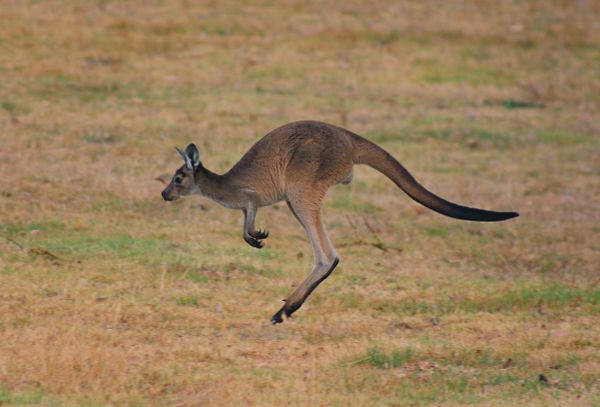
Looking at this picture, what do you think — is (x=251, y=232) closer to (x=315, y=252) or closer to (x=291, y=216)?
(x=315, y=252)

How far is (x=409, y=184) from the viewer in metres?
7.83

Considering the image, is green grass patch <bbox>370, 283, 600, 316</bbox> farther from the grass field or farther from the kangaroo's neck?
the kangaroo's neck

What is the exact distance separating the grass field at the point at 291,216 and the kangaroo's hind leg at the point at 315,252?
0.17 metres

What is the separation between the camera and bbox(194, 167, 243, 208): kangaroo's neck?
828 centimetres

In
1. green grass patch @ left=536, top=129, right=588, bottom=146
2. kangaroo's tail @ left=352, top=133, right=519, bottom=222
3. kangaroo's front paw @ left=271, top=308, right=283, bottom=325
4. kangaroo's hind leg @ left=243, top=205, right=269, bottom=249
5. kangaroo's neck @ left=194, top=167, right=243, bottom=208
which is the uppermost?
kangaroo's tail @ left=352, top=133, right=519, bottom=222

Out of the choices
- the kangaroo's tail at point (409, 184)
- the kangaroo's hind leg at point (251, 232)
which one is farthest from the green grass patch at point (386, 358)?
the kangaroo's hind leg at point (251, 232)

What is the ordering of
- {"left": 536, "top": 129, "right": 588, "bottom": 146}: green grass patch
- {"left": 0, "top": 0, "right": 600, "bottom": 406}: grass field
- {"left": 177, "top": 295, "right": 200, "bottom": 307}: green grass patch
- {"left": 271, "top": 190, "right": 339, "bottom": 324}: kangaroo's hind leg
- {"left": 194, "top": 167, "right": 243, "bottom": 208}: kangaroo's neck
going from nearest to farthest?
1. {"left": 0, "top": 0, "right": 600, "bottom": 406}: grass field
2. {"left": 271, "top": 190, "right": 339, "bottom": 324}: kangaroo's hind leg
3. {"left": 177, "top": 295, "right": 200, "bottom": 307}: green grass patch
4. {"left": 194, "top": 167, "right": 243, "bottom": 208}: kangaroo's neck
5. {"left": 536, "top": 129, "right": 588, "bottom": 146}: green grass patch

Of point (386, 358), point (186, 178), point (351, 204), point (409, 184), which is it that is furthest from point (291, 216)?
point (386, 358)

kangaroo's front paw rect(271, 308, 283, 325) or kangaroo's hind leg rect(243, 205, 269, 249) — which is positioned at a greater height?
kangaroo's hind leg rect(243, 205, 269, 249)

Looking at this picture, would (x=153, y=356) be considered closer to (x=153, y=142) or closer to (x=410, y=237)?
(x=410, y=237)

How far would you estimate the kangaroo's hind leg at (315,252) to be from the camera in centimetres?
786

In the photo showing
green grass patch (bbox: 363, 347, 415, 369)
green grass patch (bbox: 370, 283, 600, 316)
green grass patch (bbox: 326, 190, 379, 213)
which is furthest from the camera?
green grass patch (bbox: 326, 190, 379, 213)

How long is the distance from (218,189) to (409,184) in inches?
55.9

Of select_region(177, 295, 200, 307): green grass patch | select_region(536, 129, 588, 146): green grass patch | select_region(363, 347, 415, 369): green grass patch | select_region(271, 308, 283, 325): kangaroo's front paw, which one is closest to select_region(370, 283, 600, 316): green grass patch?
select_region(271, 308, 283, 325): kangaroo's front paw
